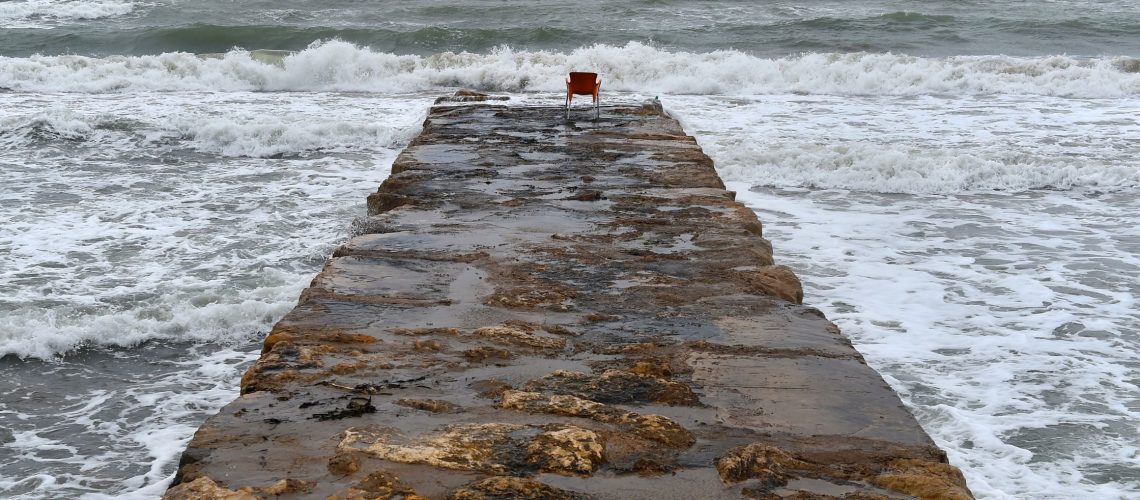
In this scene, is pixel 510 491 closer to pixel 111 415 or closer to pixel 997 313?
pixel 111 415

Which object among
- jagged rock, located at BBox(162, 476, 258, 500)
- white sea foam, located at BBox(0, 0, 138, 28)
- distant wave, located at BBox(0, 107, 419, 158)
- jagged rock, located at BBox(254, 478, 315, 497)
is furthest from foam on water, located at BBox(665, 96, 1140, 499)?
white sea foam, located at BBox(0, 0, 138, 28)

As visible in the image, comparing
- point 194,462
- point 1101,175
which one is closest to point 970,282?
point 1101,175

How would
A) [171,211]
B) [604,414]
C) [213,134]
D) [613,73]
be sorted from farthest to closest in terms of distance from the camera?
[613,73] → [213,134] → [171,211] → [604,414]

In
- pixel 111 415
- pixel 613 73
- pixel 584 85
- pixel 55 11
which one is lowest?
pixel 111 415

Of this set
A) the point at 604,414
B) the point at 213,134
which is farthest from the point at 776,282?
the point at 213,134

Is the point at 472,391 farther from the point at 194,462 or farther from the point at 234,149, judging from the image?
the point at 234,149

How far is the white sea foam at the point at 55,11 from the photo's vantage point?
957 inches

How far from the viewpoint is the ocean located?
4.94m

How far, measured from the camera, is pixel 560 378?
11.2 ft

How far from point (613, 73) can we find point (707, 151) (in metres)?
7.88

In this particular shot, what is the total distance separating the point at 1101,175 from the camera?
10391mm

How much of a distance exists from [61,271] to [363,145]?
545 centimetres

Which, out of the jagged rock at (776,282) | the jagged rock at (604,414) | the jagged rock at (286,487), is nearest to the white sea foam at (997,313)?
the jagged rock at (776,282)

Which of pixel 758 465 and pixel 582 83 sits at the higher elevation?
pixel 582 83
